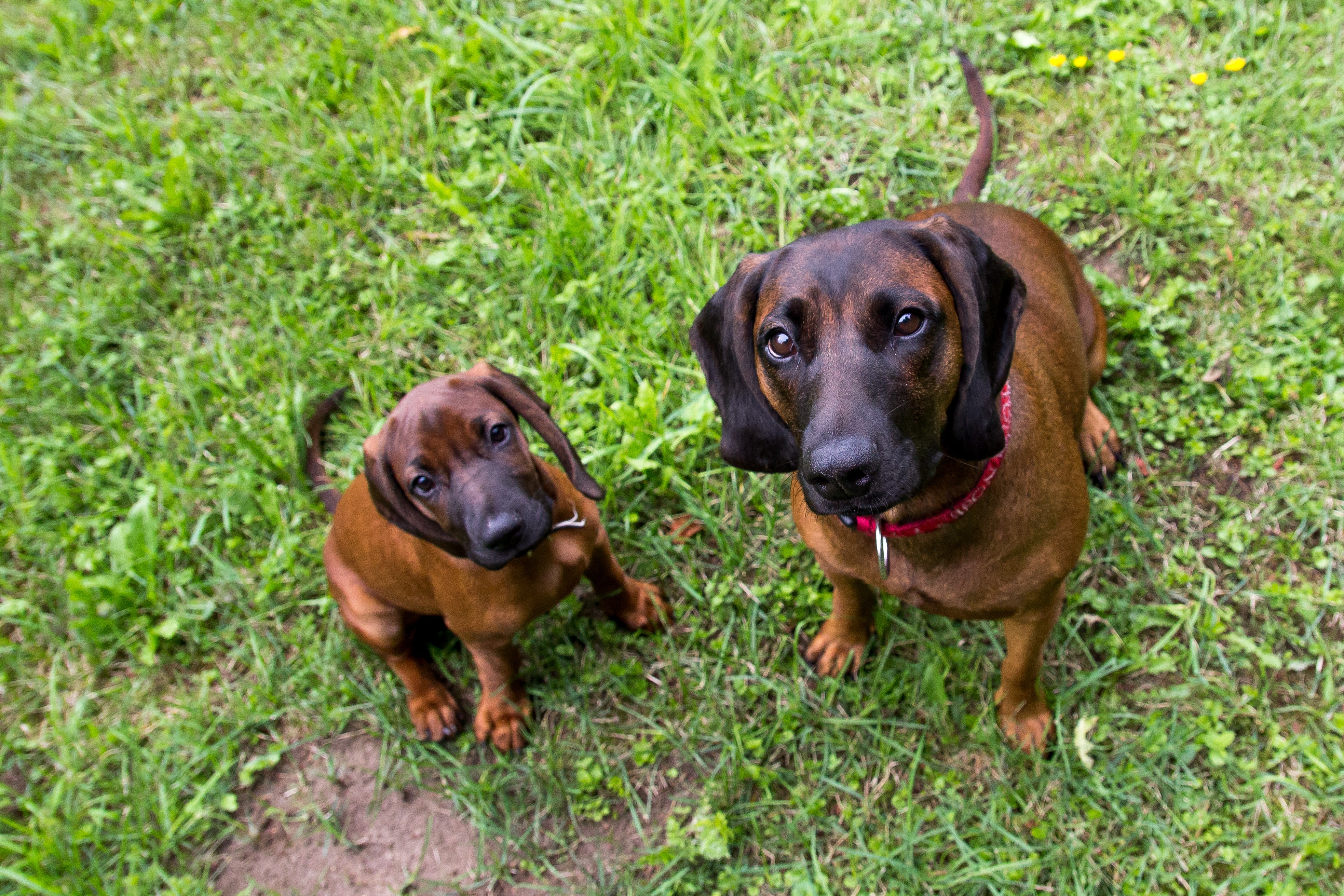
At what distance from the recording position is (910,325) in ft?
8.28

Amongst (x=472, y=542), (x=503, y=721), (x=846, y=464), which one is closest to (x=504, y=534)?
(x=472, y=542)

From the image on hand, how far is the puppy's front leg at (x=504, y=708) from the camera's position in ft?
13.2

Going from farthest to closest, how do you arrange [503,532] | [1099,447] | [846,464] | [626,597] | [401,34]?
[401,34]
[626,597]
[1099,447]
[503,532]
[846,464]

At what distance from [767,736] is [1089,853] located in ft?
4.08

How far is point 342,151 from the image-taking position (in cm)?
547

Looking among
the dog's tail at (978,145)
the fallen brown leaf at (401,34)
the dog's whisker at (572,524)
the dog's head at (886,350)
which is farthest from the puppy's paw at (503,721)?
the fallen brown leaf at (401,34)

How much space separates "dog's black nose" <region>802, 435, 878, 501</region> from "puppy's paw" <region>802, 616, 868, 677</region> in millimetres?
1634

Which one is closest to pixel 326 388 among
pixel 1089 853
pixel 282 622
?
pixel 282 622

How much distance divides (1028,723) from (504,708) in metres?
2.09

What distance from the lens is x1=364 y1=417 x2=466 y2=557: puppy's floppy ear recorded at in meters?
3.41

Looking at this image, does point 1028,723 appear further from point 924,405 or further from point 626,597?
point 924,405

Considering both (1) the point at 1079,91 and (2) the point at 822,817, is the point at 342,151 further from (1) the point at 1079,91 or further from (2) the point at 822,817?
(2) the point at 822,817

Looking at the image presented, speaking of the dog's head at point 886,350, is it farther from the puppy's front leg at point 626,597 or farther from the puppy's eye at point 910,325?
the puppy's front leg at point 626,597

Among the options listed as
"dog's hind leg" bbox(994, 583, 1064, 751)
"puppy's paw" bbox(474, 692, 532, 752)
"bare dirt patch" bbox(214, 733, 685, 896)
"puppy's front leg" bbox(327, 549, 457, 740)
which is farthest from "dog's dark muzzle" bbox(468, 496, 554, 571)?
"dog's hind leg" bbox(994, 583, 1064, 751)
